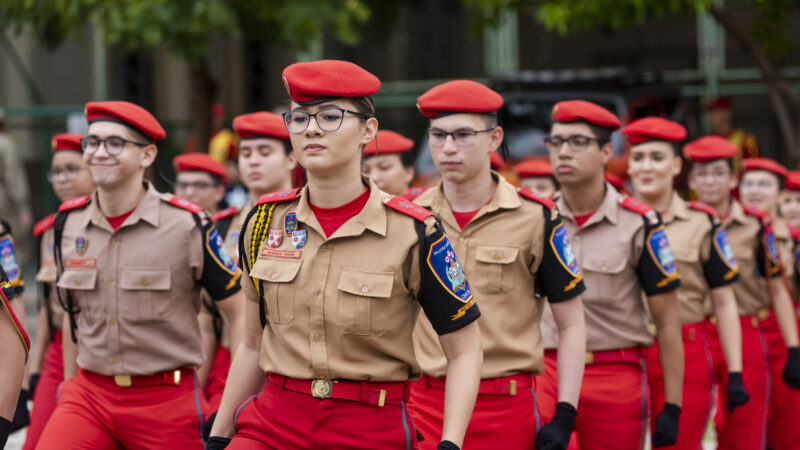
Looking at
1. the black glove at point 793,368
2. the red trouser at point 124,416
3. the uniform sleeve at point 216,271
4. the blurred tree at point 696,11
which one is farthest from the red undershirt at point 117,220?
the blurred tree at point 696,11

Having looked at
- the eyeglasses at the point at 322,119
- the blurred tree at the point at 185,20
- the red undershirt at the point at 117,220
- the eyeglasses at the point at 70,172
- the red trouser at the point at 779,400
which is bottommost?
the red trouser at the point at 779,400

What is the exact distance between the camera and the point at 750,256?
823 cm

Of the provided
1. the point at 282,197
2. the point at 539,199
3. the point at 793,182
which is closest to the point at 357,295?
the point at 282,197

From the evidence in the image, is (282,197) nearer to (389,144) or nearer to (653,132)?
(653,132)

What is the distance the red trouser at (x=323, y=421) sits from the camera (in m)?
4.00

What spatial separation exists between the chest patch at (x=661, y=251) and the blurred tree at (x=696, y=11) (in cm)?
678

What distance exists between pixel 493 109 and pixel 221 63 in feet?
51.6

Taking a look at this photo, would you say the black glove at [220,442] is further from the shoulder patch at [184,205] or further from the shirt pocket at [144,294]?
the shoulder patch at [184,205]

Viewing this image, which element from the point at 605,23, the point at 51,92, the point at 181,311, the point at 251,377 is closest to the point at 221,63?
the point at 51,92

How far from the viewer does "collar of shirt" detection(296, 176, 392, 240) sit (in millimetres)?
4102

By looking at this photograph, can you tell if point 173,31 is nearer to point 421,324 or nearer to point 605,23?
point 605,23

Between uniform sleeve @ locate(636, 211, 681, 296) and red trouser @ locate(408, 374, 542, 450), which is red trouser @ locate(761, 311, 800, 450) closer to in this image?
uniform sleeve @ locate(636, 211, 681, 296)

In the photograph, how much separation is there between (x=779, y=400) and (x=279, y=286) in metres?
5.36

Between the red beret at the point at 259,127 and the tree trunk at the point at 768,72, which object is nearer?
the red beret at the point at 259,127
